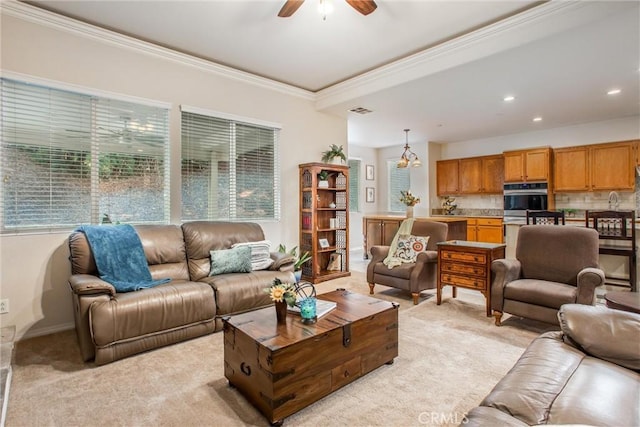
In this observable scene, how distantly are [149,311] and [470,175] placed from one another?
279 inches

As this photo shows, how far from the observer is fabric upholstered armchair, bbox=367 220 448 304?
3.79 m

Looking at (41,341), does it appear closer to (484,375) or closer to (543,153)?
(484,375)

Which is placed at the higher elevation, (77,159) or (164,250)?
(77,159)

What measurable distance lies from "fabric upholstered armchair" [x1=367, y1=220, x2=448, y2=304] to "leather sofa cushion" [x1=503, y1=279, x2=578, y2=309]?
0.89 m

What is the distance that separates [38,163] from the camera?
3.02 metres

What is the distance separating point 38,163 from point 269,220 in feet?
8.50

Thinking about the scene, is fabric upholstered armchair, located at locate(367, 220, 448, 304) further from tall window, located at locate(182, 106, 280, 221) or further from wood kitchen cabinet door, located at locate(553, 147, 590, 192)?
wood kitchen cabinet door, located at locate(553, 147, 590, 192)

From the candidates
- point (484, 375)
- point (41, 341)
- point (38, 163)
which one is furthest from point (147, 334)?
point (484, 375)

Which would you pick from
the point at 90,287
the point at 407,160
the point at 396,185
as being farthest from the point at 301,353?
the point at 396,185

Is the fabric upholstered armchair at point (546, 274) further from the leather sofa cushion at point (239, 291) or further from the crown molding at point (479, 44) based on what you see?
the leather sofa cushion at point (239, 291)

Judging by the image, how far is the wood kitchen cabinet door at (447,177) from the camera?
7.78m

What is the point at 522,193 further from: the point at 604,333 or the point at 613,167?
the point at 604,333

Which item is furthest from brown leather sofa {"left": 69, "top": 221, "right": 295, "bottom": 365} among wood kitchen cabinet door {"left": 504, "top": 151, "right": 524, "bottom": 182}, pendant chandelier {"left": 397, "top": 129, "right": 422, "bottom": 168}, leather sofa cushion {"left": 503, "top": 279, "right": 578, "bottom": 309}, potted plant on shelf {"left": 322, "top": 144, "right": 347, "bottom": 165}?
wood kitchen cabinet door {"left": 504, "top": 151, "right": 524, "bottom": 182}

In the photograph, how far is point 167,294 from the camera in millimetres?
2676
